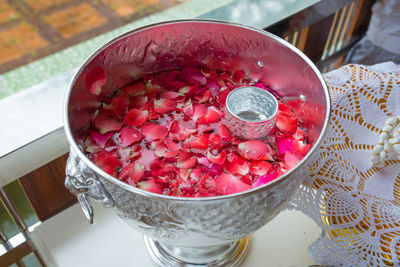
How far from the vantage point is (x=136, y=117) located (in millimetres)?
483

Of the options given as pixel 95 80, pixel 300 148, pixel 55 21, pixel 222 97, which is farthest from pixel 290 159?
pixel 55 21

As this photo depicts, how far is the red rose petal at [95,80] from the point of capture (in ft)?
1.41

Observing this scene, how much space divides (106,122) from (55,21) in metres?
0.52

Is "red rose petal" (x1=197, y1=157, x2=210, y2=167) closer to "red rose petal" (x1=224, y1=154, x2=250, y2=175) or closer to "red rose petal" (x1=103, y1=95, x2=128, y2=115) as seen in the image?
"red rose petal" (x1=224, y1=154, x2=250, y2=175)

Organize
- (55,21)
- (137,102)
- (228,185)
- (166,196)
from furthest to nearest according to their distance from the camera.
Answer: (55,21) → (137,102) → (228,185) → (166,196)

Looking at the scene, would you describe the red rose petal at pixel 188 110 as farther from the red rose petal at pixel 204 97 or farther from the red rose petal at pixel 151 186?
the red rose petal at pixel 151 186

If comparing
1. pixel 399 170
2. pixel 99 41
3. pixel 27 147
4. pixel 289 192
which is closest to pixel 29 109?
pixel 27 147

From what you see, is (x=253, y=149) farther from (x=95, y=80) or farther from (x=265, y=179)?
(x=95, y=80)

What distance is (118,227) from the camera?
0.55m

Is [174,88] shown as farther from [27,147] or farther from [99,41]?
[99,41]

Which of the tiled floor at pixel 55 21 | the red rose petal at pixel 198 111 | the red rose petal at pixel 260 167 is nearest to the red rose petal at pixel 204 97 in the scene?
the red rose petal at pixel 198 111

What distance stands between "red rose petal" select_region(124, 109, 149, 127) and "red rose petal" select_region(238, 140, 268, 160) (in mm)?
121

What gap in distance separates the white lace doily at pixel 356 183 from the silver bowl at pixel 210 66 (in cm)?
8

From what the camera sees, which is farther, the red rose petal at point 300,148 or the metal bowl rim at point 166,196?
the red rose petal at point 300,148
